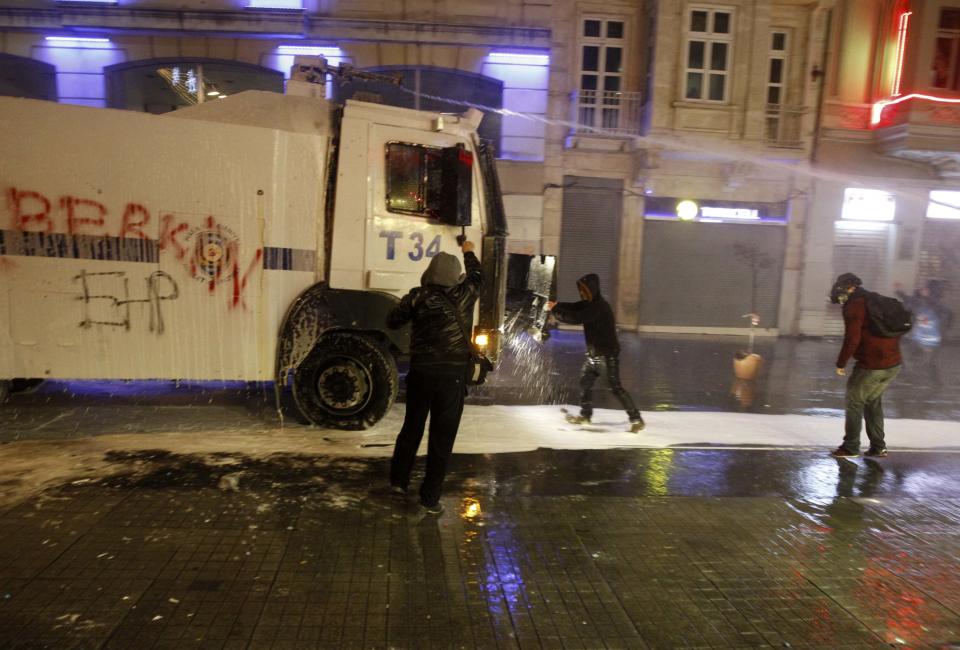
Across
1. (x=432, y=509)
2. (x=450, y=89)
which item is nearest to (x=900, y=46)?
(x=450, y=89)

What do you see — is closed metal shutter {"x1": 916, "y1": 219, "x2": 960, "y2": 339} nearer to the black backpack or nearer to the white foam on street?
the white foam on street

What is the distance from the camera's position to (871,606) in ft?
11.5

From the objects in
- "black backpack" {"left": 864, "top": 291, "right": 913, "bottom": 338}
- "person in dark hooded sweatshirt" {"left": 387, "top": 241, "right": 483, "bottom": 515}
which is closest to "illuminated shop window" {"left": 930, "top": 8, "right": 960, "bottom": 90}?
"black backpack" {"left": 864, "top": 291, "right": 913, "bottom": 338}

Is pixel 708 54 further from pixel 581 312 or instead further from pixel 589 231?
pixel 581 312

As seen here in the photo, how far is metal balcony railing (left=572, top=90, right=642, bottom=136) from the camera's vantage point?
50.7ft

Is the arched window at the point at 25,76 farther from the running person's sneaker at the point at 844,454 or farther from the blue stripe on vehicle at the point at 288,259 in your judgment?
the running person's sneaker at the point at 844,454

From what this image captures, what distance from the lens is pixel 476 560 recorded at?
3838 millimetres

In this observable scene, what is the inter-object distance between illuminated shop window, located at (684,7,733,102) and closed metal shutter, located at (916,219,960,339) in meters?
6.69

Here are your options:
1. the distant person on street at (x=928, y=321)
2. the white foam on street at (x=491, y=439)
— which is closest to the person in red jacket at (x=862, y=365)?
the white foam on street at (x=491, y=439)

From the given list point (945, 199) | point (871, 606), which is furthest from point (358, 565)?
point (945, 199)

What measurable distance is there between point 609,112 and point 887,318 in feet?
36.6

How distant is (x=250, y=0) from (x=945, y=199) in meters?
17.9

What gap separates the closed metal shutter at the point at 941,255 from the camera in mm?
16562

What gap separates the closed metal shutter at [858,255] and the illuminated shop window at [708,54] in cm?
484
